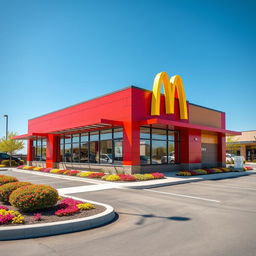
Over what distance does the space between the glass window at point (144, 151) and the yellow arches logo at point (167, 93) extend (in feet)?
8.04

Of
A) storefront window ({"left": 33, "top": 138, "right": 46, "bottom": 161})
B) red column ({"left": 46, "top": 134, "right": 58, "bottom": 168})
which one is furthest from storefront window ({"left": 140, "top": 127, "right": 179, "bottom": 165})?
storefront window ({"left": 33, "top": 138, "right": 46, "bottom": 161})

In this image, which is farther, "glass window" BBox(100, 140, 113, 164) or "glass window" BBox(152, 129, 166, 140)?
"glass window" BBox(152, 129, 166, 140)

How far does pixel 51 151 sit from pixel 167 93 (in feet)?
51.2

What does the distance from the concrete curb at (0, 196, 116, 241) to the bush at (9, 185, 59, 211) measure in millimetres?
1354

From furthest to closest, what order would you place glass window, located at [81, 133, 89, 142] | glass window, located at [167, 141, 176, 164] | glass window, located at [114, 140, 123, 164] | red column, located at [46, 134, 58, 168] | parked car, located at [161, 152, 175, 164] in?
red column, located at [46, 134, 58, 168] → glass window, located at [81, 133, 89, 142] → glass window, located at [167, 141, 176, 164] → parked car, located at [161, 152, 175, 164] → glass window, located at [114, 140, 123, 164]

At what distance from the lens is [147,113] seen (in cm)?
2022

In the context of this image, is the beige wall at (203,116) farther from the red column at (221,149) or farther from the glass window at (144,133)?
the glass window at (144,133)

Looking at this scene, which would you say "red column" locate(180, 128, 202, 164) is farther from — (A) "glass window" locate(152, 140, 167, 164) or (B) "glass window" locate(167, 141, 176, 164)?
(A) "glass window" locate(152, 140, 167, 164)

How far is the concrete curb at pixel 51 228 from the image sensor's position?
5879mm

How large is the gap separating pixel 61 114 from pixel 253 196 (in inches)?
841

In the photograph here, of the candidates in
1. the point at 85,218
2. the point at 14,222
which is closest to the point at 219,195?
the point at 85,218

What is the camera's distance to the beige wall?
24.8 m

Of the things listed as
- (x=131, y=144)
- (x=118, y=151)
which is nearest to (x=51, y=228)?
(x=131, y=144)

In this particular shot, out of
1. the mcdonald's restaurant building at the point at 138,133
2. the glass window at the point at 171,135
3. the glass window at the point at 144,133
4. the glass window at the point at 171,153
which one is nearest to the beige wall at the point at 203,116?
the mcdonald's restaurant building at the point at 138,133
